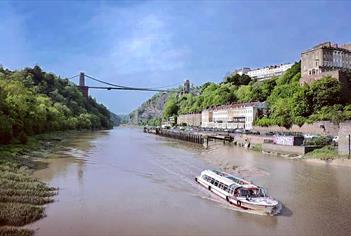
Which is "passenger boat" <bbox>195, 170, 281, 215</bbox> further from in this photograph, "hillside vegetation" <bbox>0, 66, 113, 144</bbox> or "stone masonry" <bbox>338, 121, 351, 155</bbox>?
"hillside vegetation" <bbox>0, 66, 113, 144</bbox>

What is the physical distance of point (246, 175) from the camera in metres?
32.7

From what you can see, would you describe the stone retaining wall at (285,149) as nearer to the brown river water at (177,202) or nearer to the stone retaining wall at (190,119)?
the brown river water at (177,202)

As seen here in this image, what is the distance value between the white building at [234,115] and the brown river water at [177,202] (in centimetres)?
5310

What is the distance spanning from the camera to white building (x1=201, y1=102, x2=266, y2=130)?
294ft

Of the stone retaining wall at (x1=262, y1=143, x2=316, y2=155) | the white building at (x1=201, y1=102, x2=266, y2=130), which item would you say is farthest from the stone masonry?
the white building at (x1=201, y1=102, x2=266, y2=130)

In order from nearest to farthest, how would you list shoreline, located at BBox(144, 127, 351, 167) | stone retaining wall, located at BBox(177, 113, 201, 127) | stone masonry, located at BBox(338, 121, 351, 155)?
shoreline, located at BBox(144, 127, 351, 167), stone masonry, located at BBox(338, 121, 351, 155), stone retaining wall, located at BBox(177, 113, 201, 127)

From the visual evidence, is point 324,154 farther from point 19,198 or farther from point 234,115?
point 234,115

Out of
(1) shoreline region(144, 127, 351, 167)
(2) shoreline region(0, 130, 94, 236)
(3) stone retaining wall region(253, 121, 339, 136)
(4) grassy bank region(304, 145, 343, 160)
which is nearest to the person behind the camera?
(2) shoreline region(0, 130, 94, 236)

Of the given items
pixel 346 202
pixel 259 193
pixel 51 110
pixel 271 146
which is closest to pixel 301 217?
pixel 259 193

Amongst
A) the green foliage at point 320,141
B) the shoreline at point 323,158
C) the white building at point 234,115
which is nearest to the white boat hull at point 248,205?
the shoreline at point 323,158

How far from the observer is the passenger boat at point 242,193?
66.8 ft

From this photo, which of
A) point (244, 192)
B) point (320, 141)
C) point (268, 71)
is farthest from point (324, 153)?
point (268, 71)

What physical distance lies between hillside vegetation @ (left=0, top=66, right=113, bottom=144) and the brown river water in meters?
14.1

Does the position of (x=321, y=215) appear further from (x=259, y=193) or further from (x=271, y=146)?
(x=271, y=146)
